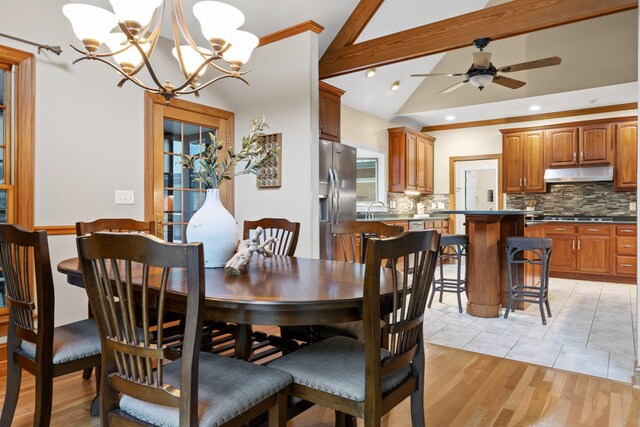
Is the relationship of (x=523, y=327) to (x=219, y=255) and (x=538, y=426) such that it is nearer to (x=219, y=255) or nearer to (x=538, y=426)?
(x=538, y=426)

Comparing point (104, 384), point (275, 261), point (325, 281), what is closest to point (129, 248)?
point (104, 384)

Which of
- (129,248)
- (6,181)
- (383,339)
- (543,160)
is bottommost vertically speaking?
(383,339)

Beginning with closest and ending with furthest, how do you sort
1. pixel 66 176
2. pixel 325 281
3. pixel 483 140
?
pixel 325 281
pixel 66 176
pixel 483 140

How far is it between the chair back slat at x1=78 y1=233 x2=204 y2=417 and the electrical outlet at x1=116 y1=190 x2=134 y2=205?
246 cm

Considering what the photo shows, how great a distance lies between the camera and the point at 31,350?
175 centimetres

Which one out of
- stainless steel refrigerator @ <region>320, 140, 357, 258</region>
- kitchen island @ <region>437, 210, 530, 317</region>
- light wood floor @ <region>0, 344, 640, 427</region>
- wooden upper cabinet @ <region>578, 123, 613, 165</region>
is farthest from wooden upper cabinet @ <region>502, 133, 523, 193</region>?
light wood floor @ <region>0, 344, 640, 427</region>

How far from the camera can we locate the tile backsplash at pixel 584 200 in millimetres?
6488

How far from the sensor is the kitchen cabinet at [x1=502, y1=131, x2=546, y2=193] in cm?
682

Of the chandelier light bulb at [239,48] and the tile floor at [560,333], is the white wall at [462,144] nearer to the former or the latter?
the tile floor at [560,333]

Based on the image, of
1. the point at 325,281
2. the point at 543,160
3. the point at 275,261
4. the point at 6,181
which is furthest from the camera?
the point at 543,160

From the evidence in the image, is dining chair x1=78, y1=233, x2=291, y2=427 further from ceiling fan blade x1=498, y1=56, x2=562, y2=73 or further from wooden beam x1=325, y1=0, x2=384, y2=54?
ceiling fan blade x1=498, y1=56, x2=562, y2=73

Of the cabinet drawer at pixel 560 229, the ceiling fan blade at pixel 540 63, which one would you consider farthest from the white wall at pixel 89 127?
the cabinet drawer at pixel 560 229

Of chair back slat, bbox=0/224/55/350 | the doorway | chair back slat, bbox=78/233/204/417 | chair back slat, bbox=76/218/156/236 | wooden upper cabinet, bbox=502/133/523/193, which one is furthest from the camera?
the doorway

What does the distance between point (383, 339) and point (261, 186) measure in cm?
261
